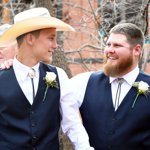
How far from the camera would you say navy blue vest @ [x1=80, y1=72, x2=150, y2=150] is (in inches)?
199

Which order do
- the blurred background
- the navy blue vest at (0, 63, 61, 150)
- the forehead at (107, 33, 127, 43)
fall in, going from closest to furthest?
the navy blue vest at (0, 63, 61, 150) < the forehead at (107, 33, 127, 43) < the blurred background

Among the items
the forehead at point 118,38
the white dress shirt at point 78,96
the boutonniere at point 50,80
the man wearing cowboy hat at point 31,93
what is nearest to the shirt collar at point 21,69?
the man wearing cowboy hat at point 31,93

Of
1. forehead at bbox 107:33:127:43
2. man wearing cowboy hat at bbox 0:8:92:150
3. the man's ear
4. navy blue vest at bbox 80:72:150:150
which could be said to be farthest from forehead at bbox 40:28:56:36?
the man's ear

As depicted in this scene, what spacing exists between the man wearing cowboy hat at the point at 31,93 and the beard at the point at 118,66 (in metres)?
0.48

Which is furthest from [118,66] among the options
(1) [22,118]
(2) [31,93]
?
(1) [22,118]

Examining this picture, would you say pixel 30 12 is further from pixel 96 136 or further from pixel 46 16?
pixel 96 136

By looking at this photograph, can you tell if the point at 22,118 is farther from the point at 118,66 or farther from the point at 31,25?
the point at 118,66

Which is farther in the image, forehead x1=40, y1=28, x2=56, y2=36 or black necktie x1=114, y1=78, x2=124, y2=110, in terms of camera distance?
black necktie x1=114, y1=78, x2=124, y2=110

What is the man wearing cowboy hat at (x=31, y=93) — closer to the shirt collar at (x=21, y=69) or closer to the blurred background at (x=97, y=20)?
the shirt collar at (x=21, y=69)

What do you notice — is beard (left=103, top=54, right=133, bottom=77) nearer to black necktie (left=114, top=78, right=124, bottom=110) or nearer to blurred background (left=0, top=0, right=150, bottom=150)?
black necktie (left=114, top=78, right=124, bottom=110)

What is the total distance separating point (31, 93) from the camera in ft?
16.0

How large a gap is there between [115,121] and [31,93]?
0.84 m

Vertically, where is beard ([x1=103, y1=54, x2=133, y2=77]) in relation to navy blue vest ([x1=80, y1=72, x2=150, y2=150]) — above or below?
above

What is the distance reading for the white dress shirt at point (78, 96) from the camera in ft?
16.3
